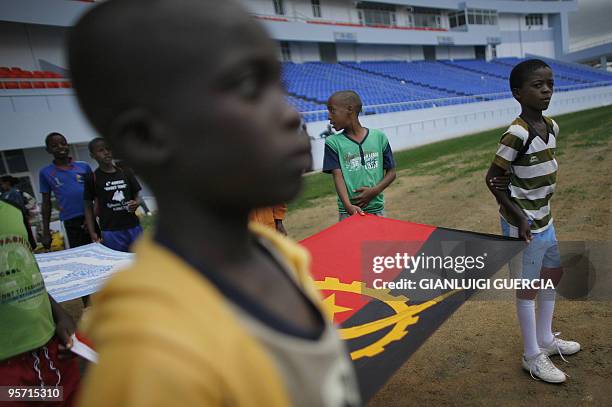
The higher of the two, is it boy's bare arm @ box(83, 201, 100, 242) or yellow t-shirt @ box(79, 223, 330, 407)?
yellow t-shirt @ box(79, 223, 330, 407)

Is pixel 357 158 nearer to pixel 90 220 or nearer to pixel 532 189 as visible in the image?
pixel 532 189

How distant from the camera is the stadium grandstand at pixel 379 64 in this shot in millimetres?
10719

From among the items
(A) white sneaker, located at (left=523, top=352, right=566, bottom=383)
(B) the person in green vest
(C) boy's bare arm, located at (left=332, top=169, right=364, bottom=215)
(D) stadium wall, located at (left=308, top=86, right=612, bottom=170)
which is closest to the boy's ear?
(B) the person in green vest

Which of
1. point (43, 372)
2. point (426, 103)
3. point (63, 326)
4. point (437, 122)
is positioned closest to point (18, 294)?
point (63, 326)

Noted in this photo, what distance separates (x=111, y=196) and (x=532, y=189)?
3.90 metres

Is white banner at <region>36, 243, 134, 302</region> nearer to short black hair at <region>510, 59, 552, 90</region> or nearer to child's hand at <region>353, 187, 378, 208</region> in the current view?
child's hand at <region>353, 187, 378, 208</region>

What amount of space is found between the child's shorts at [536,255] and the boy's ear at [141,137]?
244 centimetres

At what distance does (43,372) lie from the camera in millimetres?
1803

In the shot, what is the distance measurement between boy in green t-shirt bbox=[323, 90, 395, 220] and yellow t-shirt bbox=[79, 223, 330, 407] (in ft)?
9.17

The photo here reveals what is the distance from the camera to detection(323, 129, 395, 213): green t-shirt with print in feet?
11.1

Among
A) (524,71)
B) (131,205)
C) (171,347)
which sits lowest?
(131,205)

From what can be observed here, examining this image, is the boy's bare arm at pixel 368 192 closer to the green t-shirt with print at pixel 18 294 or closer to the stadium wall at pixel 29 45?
the green t-shirt with print at pixel 18 294

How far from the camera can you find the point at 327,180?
10984mm

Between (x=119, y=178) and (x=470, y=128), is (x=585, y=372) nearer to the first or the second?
(x=119, y=178)
